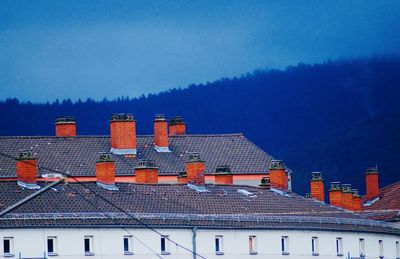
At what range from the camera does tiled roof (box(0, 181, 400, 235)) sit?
13375cm

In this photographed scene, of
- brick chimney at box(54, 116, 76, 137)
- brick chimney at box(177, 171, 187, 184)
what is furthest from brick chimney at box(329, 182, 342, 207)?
brick chimney at box(54, 116, 76, 137)

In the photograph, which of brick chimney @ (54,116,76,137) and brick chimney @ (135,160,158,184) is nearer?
brick chimney @ (135,160,158,184)

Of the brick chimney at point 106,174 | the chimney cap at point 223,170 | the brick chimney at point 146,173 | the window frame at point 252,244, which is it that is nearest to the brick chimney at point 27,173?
the brick chimney at point 106,174

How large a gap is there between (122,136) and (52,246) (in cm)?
5086

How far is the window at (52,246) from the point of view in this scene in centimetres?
13150

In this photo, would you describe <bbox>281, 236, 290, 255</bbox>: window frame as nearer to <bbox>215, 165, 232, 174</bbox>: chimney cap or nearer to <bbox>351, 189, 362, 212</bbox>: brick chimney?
<bbox>215, 165, 232, 174</bbox>: chimney cap

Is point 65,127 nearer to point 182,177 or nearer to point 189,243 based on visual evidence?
point 182,177

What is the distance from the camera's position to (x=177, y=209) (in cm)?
14400

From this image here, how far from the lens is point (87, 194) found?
458ft

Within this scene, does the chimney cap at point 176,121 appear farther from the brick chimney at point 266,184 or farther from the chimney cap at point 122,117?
the brick chimney at point 266,184

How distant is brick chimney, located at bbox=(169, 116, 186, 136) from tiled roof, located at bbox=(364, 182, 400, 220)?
18966mm

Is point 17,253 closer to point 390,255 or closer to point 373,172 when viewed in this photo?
point 390,255

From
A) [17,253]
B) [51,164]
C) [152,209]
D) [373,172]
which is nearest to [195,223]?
[152,209]

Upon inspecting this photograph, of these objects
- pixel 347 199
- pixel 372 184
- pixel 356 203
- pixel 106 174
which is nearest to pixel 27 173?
pixel 106 174
